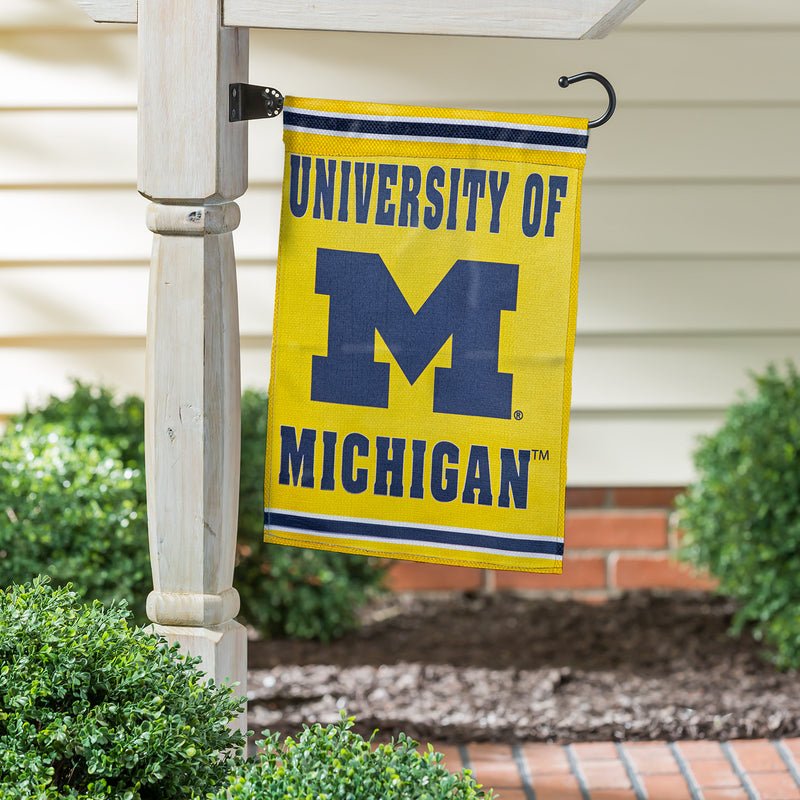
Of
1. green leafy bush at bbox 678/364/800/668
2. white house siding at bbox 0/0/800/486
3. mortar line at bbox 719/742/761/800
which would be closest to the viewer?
mortar line at bbox 719/742/761/800

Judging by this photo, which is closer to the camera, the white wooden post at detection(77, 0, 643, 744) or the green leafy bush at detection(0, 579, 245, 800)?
the green leafy bush at detection(0, 579, 245, 800)

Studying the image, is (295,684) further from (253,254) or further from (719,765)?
(253,254)

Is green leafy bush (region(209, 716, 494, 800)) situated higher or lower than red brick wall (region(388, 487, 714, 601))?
higher

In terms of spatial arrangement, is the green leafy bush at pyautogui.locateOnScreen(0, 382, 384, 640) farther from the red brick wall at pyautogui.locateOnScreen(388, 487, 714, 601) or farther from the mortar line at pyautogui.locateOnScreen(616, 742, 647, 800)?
the mortar line at pyautogui.locateOnScreen(616, 742, 647, 800)

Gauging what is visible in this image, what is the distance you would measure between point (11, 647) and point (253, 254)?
98.2 inches

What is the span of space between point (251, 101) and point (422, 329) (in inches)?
24.1

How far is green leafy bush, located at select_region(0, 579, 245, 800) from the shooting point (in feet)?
5.86

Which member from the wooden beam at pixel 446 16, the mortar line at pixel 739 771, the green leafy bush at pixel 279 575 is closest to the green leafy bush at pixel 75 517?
the green leafy bush at pixel 279 575

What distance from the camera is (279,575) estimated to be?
12.4 feet

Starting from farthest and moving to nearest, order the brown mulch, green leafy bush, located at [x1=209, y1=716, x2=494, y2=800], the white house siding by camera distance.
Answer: the white house siding → the brown mulch → green leafy bush, located at [x1=209, y1=716, x2=494, y2=800]

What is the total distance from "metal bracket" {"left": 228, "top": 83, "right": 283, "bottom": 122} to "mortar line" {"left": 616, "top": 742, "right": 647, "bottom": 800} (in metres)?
2.04

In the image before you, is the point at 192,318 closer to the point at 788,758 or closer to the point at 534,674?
the point at 534,674

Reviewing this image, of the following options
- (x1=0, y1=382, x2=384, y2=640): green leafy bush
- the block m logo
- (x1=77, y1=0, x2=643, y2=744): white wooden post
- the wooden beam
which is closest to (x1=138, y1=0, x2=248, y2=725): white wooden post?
(x1=77, y1=0, x2=643, y2=744): white wooden post

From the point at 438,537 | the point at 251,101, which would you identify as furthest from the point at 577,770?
the point at 251,101
